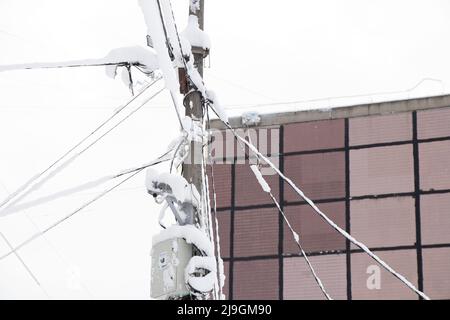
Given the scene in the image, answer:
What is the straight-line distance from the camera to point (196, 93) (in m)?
10.5

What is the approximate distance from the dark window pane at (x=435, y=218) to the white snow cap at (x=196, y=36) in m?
18.1

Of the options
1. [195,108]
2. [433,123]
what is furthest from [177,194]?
[433,123]

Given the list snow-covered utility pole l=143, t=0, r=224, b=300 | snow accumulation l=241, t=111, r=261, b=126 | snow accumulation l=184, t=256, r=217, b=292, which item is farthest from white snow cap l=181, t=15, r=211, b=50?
snow accumulation l=241, t=111, r=261, b=126

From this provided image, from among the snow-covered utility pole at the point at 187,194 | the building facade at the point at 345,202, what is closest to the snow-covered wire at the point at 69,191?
the snow-covered utility pole at the point at 187,194

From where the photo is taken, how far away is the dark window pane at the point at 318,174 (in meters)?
28.9

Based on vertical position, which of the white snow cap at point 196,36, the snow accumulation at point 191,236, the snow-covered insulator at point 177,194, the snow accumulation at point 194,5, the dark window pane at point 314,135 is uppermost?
Answer: the dark window pane at point 314,135

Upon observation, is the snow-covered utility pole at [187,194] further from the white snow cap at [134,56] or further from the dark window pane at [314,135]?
the dark window pane at [314,135]

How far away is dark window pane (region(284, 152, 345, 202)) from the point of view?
28.9 meters

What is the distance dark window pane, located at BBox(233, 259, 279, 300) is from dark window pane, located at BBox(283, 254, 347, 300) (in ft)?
1.28

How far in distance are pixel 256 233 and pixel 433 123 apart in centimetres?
608

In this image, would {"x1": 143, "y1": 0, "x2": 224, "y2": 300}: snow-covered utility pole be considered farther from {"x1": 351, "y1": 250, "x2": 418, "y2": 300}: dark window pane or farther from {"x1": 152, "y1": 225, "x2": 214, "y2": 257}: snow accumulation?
{"x1": 351, "y1": 250, "x2": 418, "y2": 300}: dark window pane

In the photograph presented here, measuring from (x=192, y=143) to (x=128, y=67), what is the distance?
121 cm
